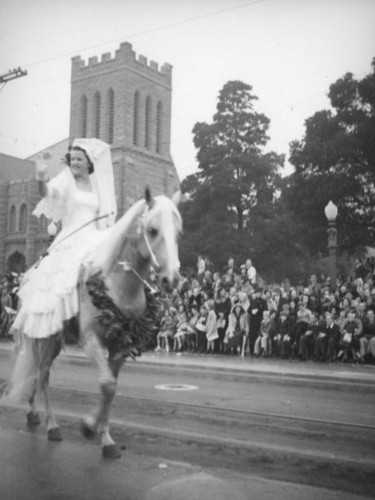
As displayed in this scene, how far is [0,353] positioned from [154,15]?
12698mm

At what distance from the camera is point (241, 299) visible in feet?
57.8

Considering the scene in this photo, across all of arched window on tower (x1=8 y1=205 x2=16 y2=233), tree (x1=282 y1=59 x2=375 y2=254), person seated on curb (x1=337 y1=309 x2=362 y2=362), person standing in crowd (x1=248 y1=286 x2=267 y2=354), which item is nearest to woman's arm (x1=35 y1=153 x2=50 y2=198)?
person seated on curb (x1=337 y1=309 x2=362 y2=362)

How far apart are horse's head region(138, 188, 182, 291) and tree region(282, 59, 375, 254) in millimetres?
20043

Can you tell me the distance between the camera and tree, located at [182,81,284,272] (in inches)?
1457

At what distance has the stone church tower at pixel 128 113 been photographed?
179 ft

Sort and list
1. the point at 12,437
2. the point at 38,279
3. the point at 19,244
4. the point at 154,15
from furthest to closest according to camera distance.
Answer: the point at 19,244 → the point at 154,15 → the point at 38,279 → the point at 12,437

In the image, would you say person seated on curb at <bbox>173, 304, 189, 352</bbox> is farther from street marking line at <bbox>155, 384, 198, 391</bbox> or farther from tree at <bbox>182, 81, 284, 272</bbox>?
tree at <bbox>182, 81, 284, 272</bbox>

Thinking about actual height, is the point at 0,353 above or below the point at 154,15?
below

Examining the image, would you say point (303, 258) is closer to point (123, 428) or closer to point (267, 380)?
point (267, 380)

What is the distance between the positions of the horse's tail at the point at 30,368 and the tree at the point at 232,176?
30.2 metres

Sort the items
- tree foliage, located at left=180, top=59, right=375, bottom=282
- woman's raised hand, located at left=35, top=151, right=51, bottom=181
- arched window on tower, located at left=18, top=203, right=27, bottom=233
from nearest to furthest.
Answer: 1. woman's raised hand, located at left=35, top=151, right=51, bottom=181
2. tree foliage, located at left=180, top=59, right=375, bottom=282
3. arched window on tower, located at left=18, top=203, right=27, bottom=233

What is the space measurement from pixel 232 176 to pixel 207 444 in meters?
32.3

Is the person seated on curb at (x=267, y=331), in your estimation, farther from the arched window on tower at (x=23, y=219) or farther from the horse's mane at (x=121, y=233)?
the arched window on tower at (x=23, y=219)

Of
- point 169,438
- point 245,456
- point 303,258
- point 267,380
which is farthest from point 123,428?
point 303,258
